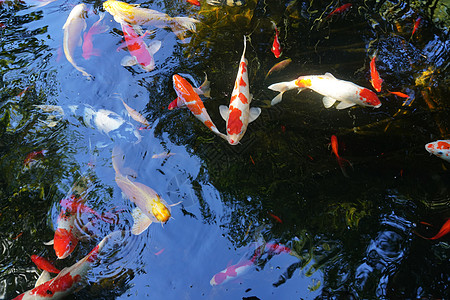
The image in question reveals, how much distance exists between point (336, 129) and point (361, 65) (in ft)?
3.00

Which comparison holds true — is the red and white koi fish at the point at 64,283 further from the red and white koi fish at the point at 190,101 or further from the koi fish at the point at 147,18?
the koi fish at the point at 147,18

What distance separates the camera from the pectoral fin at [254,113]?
Answer: 3.38 metres

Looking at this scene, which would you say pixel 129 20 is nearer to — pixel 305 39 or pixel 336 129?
pixel 305 39

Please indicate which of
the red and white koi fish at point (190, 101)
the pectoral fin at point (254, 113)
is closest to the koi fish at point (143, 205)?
the red and white koi fish at point (190, 101)

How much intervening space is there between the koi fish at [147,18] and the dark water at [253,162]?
0.41 feet

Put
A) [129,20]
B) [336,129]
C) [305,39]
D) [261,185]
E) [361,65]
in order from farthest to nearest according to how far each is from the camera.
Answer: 1. [129,20]
2. [305,39]
3. [361,65]
4. [336,129]
5. [261,185]

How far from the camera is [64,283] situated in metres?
2.71

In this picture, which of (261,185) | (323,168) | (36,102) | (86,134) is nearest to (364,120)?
(323,168)

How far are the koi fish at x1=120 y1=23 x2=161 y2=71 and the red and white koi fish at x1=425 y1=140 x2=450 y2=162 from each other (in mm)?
2979

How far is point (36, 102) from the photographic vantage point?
12.5 feet

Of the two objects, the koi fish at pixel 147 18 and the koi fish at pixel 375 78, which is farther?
the koi fish at pixel 147 18

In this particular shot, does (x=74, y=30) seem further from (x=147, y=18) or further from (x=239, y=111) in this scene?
(x=239, y=111)

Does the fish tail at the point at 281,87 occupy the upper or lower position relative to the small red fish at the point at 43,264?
upper

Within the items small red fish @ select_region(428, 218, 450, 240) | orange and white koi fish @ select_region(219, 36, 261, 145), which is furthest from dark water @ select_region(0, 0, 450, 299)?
orange and white koi fish @ select_region(219, 36, 261, 145)
